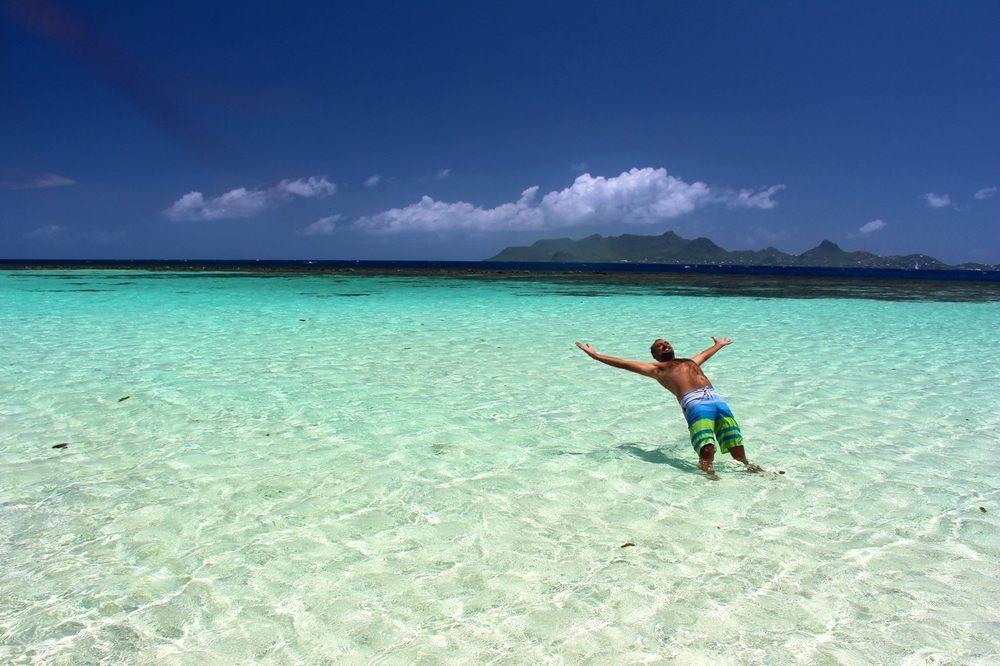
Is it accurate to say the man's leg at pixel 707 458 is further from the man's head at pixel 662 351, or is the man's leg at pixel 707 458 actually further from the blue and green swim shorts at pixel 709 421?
the man's head at pixel 662 351

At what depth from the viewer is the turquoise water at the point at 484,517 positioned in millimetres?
3311

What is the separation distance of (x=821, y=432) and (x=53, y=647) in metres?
7.27

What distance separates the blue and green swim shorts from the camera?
557cm

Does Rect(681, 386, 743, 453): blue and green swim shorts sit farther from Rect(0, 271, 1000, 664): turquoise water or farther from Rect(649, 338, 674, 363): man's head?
Rect(649, 338, 674, 363): man's head

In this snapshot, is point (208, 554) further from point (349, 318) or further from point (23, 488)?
point (349, 318)

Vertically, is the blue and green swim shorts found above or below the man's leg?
above

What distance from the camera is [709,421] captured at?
18.3ft

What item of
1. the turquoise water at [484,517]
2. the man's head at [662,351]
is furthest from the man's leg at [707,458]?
the man's head at [662,351]

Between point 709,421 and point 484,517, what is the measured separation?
7.75ft

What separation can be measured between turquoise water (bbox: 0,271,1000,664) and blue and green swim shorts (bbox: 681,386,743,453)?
0.35m

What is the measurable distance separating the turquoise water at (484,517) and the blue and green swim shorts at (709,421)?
35 cm

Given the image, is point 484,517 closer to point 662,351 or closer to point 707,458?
point 707,458

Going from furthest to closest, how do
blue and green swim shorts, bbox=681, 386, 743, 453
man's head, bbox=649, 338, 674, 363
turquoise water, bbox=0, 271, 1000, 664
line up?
man's head, bbox=649, 338, 674, 363
blue and green swim shorts, bbox=681, 386, 743, 453
turquoise water, bbox=0, 271, 1000, 664

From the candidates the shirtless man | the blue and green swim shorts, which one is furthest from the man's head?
the blue and green swim shorts
